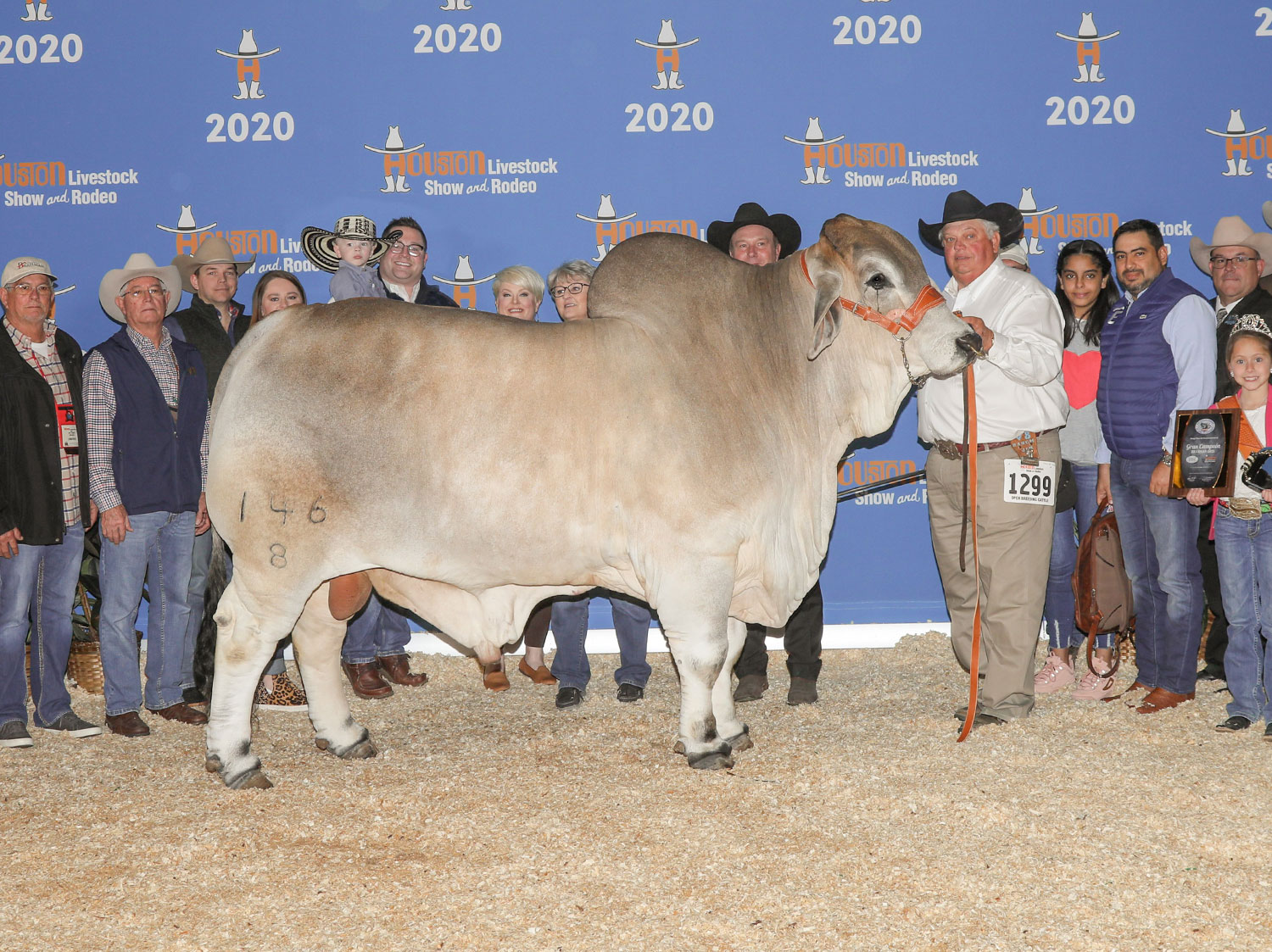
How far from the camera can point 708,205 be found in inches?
270

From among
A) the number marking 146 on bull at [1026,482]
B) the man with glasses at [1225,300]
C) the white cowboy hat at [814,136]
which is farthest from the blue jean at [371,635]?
the man with glasses at [1225,300]

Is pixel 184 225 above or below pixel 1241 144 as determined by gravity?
below

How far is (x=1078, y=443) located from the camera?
223 inches

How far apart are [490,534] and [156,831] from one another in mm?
1570

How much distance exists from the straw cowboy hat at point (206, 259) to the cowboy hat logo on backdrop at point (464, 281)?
1228 millimetres

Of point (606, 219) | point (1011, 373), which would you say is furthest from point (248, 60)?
point (1011, 373)

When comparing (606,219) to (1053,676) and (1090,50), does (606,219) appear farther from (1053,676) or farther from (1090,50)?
(1053,676)

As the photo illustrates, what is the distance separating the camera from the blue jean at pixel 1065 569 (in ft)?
18.8

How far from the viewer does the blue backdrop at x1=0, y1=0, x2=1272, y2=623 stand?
6.73 m

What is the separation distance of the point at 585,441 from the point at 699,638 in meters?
0.85

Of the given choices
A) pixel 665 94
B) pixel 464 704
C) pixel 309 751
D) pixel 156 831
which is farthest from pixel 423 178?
pixel 156 831

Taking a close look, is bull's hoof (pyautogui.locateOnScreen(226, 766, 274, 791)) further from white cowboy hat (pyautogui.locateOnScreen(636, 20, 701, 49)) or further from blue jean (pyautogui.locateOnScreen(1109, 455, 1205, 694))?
white cowboy hat (pyautogui.locateOnScreen(636, 20, 701, 49))

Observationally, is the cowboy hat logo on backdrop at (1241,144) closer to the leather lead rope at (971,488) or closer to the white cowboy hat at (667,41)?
the white cowboy hat at (667,41)

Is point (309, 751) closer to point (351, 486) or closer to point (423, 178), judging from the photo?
point (351, 486)
